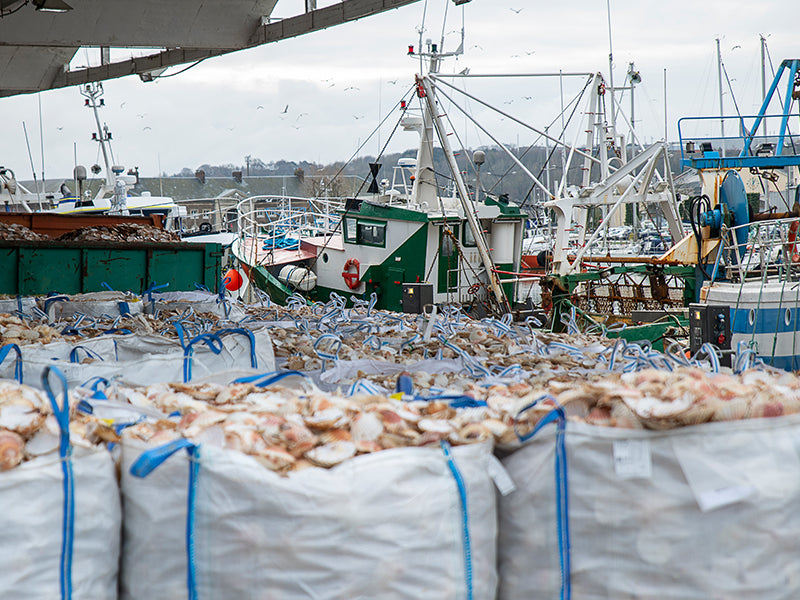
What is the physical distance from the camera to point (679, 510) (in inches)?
73.2

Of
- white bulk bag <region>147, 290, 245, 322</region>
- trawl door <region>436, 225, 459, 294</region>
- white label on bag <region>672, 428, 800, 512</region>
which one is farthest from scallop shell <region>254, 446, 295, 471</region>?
trawl door <region>436, 225, 459, 294</region>

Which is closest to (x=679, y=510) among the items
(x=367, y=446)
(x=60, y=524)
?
(x=367, y=446)

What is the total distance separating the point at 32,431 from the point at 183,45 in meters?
7.82

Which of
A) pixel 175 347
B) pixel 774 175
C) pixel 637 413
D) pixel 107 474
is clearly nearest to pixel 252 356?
pixel 175 347

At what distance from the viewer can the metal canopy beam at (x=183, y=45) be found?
788 cm

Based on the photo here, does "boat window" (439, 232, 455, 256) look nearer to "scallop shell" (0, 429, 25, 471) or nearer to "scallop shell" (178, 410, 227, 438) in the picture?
"scallop shell" (178, 410, 227, 438)

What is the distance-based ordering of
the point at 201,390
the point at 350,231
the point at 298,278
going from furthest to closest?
the point at 298,278, the point at 350,231, the point at 201,390

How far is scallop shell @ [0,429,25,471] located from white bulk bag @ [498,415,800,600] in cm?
125

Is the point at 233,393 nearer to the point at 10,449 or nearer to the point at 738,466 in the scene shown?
the point at 10,449

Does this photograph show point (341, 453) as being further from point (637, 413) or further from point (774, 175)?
point (774, 175)

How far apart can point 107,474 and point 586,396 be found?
4.00ft

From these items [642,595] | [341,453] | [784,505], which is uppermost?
[341,453]

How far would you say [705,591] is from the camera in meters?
1.86

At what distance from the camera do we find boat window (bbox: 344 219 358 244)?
1731cm
